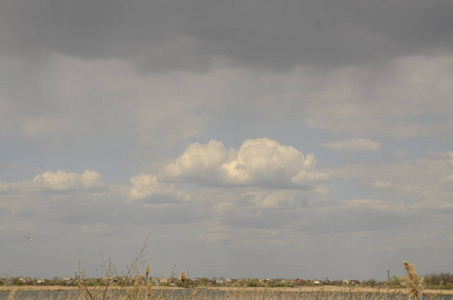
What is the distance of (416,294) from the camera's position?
527 cm

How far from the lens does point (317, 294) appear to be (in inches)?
949

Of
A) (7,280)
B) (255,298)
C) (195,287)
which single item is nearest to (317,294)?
(255,298)

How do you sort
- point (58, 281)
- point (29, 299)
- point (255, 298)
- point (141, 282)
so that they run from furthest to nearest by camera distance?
point (58, 281)
point (255, 298)
point (29, 299)
point (141, 282)

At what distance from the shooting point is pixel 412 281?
528 centimetres

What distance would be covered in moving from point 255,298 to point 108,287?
11347 millimetres

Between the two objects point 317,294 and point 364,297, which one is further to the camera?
point 317,294

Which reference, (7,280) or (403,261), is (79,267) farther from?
(403,261)

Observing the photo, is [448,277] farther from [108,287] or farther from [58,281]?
[108,287]

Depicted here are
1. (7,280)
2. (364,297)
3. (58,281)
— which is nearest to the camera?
(7,280)

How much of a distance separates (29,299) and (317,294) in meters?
13.1

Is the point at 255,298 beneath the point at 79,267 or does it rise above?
beneath

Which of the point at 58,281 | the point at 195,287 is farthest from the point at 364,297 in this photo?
the point at 58,281

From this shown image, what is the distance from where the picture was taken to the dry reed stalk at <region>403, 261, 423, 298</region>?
17.3 feet

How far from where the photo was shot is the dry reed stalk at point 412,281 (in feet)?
17.3
